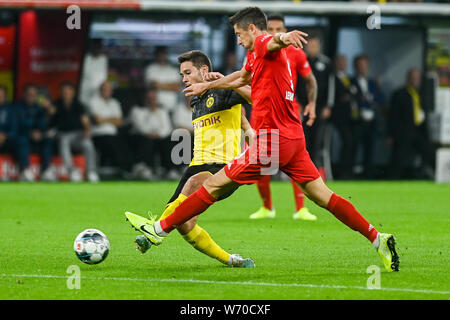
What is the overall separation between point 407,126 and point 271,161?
13317 mm

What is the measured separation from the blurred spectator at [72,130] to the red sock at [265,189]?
7.67 metres

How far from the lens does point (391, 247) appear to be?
7.20 meters

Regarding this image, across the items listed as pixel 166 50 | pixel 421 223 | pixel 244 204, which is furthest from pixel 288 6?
pixel 421 223

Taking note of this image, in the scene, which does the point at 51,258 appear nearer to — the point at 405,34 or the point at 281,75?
the point at 281,75

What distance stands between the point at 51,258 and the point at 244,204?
6.40 m

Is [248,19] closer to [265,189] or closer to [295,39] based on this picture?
[295,39]

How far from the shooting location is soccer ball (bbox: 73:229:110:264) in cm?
744

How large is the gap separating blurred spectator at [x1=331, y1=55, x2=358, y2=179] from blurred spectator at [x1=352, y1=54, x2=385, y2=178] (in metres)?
0.18

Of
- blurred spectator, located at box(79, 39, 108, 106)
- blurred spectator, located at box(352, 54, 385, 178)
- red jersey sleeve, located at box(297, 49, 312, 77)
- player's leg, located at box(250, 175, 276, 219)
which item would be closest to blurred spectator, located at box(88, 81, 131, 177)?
blurred spectator, located at box(79, 39, 108, 106)

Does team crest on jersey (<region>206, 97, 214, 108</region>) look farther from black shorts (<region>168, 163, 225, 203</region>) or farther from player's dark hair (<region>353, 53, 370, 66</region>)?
player's dark hair (<region>353, 53, 370, 66</region>)

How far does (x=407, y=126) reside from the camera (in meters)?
20.0

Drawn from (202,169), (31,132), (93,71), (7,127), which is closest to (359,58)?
(93,71)

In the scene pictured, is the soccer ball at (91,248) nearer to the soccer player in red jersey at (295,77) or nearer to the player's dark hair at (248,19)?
the player's dark hair at (248,19)

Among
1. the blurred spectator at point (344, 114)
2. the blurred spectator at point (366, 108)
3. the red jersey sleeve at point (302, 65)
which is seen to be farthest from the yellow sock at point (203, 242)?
the blurred spectator at point (366, 108)
